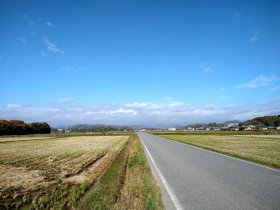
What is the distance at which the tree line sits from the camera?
4668 inches

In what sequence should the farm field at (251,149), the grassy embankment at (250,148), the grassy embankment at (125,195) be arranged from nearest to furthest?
the grassy embankment at (125,195), the farm field at (251,149), the grassy embankment at (250,148)

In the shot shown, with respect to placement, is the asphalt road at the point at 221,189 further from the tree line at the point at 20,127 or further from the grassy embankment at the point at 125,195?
the tree line at the point at 20,127

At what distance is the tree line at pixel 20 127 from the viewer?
118562 millimetres

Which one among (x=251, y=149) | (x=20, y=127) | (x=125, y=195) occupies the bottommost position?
(x=125, y=195)

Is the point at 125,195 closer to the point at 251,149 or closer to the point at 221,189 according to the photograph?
the point at 221,189

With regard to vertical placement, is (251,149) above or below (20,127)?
below

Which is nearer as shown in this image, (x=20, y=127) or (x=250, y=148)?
(x=250, y=148)

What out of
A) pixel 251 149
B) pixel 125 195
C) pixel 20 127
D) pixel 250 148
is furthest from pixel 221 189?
pixel 20 127

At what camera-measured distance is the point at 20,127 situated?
129 meters

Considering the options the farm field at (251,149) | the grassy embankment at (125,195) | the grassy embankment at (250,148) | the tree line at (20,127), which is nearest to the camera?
the grassy embankment at (125,195)

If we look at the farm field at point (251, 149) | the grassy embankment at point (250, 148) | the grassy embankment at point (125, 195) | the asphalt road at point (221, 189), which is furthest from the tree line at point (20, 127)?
the asphalt road at point (221, 189)

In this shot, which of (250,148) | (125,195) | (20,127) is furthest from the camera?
(20,127)

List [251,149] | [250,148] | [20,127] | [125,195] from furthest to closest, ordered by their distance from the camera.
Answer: [20,127], [250,148], [251,149], [125,195]

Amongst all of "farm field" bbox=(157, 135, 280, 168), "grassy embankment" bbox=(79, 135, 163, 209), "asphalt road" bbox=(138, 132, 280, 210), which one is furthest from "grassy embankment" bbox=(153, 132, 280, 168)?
"grassy embankment" bbox=(79, 135, 163, 209)
